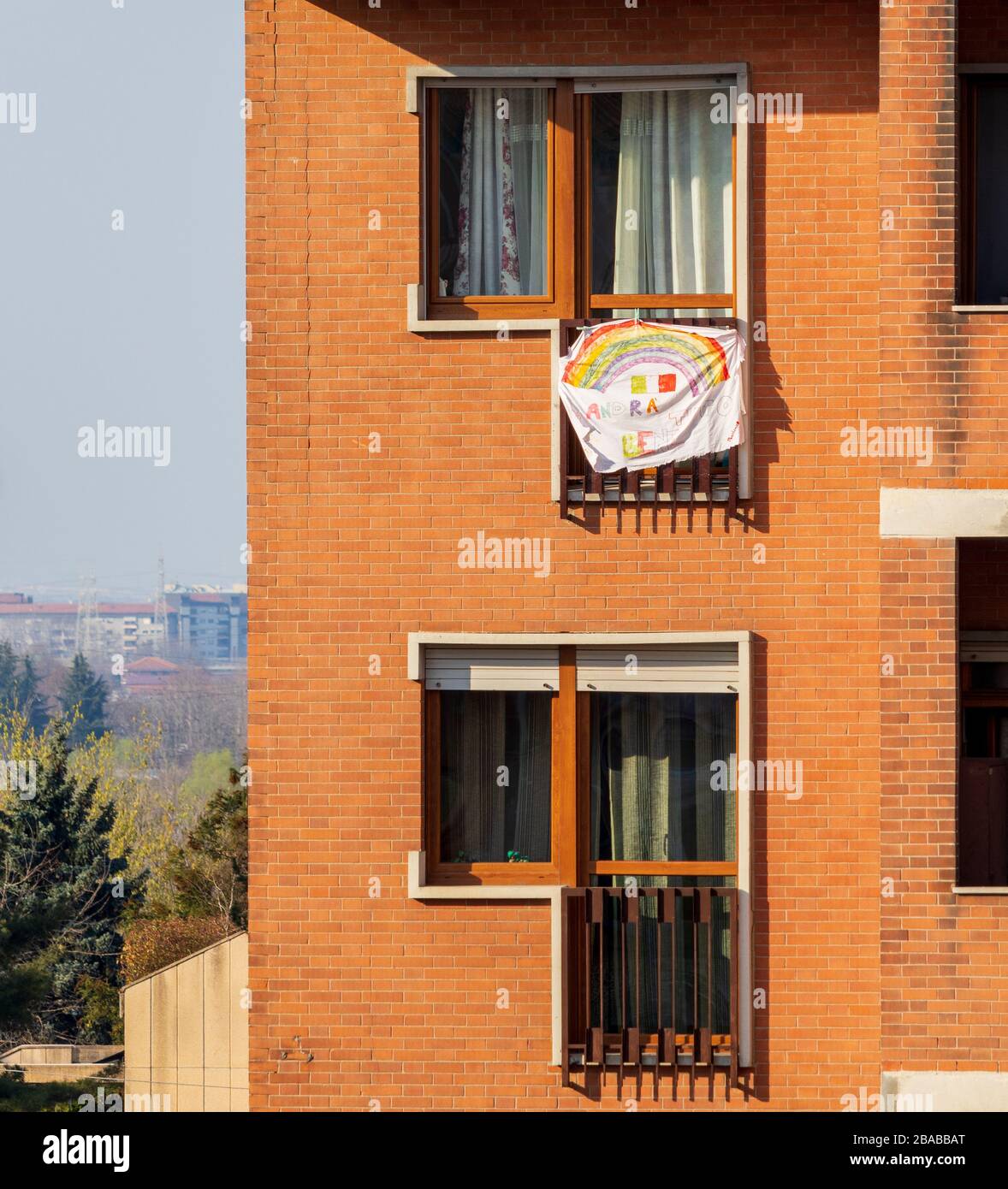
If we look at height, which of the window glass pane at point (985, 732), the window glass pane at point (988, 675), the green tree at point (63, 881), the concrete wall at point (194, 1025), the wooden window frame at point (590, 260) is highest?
the wooden window frame at point (590, 260)

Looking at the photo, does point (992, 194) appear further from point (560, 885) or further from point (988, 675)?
point (560, 885)

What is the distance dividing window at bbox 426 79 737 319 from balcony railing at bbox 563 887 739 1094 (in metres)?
3.87

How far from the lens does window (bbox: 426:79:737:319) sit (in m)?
9.62

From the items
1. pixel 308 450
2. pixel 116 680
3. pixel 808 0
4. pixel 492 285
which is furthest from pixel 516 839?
pixel 116 680

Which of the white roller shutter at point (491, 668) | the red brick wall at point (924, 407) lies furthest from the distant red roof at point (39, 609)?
the red brick wall at point (924, 407)

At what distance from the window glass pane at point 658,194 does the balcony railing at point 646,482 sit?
1.52ft

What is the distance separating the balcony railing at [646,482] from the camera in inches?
367

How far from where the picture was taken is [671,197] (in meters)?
9.73

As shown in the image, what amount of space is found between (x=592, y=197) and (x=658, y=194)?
0.44 meters

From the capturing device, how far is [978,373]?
904 cm

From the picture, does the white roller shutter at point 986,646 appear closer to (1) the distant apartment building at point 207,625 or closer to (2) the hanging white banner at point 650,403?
(2) the hanging white banner at point 650,403

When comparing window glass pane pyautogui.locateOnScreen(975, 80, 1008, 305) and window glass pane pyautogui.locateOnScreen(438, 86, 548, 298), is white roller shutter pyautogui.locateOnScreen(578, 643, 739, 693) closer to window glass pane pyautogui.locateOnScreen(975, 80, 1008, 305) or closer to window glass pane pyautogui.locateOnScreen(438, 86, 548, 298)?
window glass pane pyautogui.locateOnScreen(438, 86, 548, 298)

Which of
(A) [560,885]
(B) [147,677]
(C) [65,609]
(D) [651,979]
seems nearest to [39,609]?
(C) [65,609]

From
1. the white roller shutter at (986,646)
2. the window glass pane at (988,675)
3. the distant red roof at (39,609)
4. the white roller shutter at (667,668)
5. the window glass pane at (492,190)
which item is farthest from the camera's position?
the distant red roof at (39,609)
